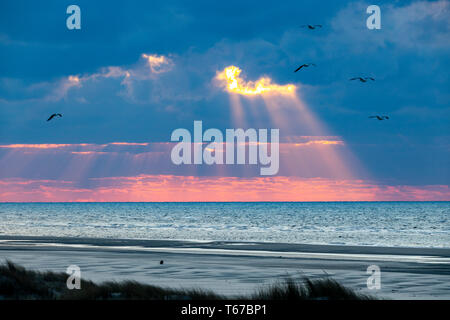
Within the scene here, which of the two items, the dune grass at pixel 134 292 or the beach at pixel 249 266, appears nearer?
the dune grass at pixel 134 292

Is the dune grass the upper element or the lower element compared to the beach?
lower

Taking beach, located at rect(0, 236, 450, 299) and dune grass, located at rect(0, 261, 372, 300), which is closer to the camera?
dune grass, located at rect(0, 261, 372, 300)

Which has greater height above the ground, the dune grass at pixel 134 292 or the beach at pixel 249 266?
the beach at pixel 249 266

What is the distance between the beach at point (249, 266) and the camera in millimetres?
26203

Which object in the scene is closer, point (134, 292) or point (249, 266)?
point (134, 292)

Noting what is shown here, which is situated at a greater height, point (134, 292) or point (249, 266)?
point (249, 266)

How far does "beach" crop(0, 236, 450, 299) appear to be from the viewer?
26.2 meters

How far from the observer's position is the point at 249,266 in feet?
115
